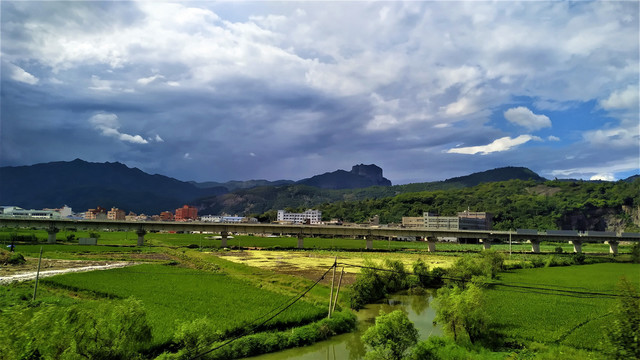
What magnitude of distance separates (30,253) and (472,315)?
83719 mm

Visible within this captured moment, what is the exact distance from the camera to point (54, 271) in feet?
169

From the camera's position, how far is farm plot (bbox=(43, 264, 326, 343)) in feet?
97.6

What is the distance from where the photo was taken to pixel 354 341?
29.8m

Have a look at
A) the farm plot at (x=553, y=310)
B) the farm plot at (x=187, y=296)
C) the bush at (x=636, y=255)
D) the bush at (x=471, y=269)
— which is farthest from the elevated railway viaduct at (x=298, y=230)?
the farm plot at (x=187, y=296)

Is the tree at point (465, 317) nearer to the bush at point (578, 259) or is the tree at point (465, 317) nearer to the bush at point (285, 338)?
the bush at point (285, 338)

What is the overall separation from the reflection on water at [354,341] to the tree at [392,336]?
166 inches

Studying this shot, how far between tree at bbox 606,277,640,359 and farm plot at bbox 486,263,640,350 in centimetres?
132

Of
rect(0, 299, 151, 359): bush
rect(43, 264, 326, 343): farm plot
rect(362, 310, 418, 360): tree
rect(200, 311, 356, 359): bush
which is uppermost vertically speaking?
rect(0, 299, 151, 359): bush

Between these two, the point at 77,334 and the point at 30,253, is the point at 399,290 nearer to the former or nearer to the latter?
the point at 77,334

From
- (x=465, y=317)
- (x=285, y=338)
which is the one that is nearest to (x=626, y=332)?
(x=465, y=317)

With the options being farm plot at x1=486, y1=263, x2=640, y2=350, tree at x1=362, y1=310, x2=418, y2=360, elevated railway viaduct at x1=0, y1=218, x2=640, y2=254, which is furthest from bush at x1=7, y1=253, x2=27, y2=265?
farm plot at x1=486, y1=263, x2=640, y2=350

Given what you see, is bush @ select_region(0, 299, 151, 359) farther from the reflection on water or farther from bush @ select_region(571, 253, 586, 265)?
bush @ select_region(571, 253, 586, 265)

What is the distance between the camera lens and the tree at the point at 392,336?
23.4 metres

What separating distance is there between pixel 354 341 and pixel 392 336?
698 cm
